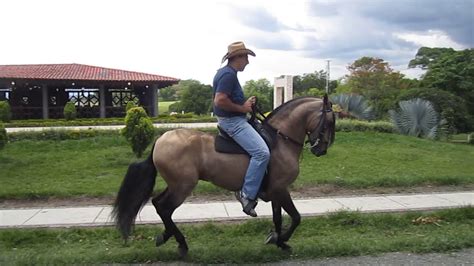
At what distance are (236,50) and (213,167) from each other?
Result: 1350 millimetres

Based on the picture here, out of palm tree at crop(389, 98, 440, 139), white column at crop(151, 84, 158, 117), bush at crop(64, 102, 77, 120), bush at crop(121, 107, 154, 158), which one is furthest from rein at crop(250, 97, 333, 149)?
white column at crop(151, 84, 158, 117)

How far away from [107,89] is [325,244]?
30.9 meters

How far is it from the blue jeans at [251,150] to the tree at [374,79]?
34165 millimetres

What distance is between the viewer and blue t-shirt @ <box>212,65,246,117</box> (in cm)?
455

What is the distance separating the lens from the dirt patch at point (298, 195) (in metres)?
7.65

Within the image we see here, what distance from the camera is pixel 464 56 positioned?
104 feet

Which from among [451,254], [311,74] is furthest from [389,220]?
[311,74]

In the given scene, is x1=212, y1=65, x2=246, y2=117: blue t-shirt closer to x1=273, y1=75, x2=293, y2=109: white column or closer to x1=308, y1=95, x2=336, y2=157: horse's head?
x1=308, y1=95, x2=336, y2=157: horse's head

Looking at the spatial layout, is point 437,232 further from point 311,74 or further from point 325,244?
point 311,74

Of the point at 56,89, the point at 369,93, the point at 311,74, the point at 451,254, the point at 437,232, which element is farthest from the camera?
the point at 311,74

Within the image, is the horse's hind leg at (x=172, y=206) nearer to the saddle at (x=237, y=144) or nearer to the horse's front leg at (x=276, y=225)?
the saddle at (x=237, y=144)

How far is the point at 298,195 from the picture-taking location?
26.8 ft

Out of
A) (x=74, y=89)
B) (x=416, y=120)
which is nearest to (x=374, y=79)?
(x=416, y=120)

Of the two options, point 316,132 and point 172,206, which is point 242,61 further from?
point 172,206
